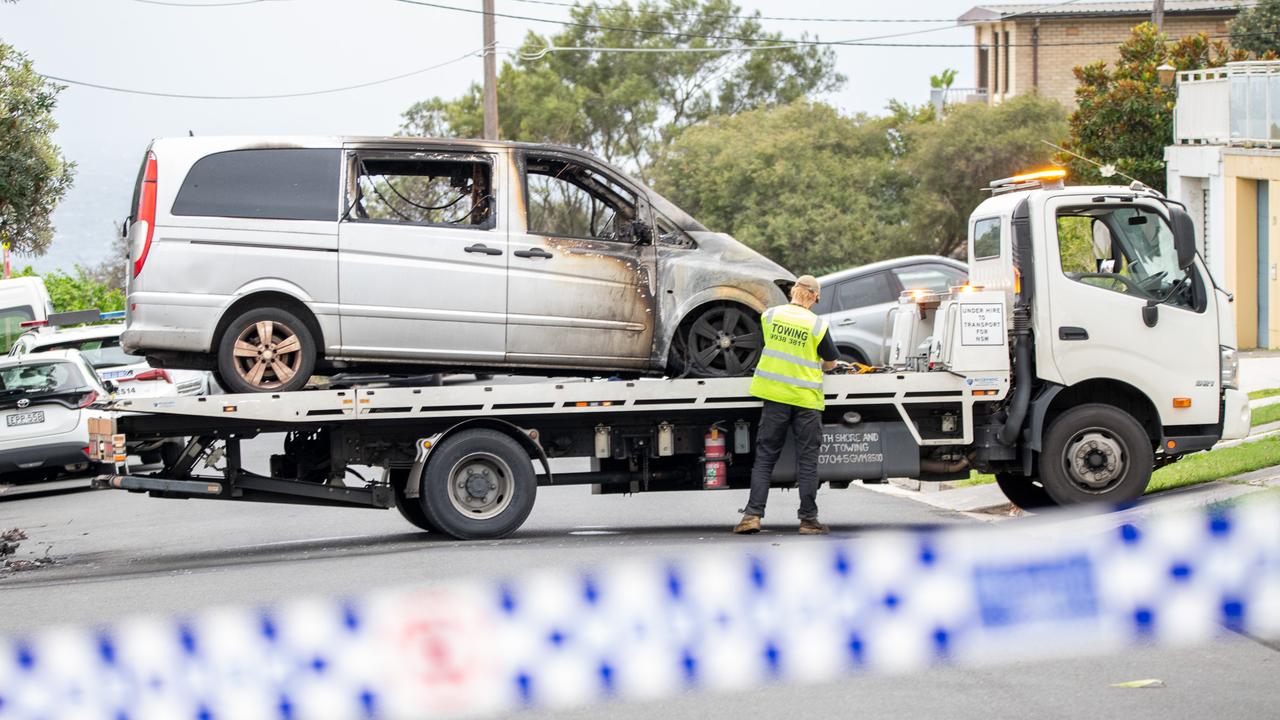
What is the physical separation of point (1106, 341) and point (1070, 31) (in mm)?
43736

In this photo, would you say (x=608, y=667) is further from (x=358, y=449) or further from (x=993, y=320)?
(x=993, y=320)

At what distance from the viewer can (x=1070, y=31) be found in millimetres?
52156

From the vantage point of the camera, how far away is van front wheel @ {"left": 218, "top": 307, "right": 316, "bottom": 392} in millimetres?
10180

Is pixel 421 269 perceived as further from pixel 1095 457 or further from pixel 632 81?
pixel 632 81

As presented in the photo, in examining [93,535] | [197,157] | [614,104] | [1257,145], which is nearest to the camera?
[197,157]

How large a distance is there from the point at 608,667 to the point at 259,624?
6.66 feet

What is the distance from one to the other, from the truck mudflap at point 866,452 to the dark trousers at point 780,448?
324 mm

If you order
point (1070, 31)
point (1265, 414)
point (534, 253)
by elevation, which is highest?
point (1070, 31)

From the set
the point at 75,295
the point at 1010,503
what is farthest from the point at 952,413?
the point at 75,295

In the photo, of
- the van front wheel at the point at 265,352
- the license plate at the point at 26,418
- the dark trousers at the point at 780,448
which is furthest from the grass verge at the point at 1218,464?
the license plate at the point at 26,418

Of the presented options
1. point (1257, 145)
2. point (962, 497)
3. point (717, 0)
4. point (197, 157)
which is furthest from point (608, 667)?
point (717, 0)

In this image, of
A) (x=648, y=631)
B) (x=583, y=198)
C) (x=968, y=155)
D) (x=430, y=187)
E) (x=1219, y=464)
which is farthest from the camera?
(x=968, y=155)

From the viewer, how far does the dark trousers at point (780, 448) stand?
1072 cm

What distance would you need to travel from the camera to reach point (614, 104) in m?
59.5
